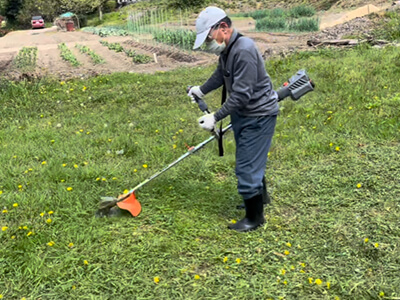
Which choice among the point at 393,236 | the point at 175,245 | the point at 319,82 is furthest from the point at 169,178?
the point at 319,82

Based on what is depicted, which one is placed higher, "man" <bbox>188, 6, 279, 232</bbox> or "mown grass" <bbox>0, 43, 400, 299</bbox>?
"man" <bbox>188, 6, 279, 232</bbox>

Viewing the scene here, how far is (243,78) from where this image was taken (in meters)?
2.45

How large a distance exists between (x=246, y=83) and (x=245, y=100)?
0.35 ft

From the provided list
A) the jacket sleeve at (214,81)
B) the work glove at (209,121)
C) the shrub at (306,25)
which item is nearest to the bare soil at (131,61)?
the shrub at (306,25)

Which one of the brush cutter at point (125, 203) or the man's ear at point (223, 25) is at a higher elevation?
the man's ear at point (223, 25)

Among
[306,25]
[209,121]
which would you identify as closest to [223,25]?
[209,121]

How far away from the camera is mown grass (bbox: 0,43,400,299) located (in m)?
2.44

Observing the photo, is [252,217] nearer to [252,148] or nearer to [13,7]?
[252,148]

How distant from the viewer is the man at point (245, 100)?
8.01 ft

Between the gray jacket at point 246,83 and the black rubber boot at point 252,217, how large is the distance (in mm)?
629

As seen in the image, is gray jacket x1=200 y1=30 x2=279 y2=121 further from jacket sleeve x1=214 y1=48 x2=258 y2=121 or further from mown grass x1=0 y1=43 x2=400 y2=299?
mown grass x1=0 y1=43 x2=400 y2=299

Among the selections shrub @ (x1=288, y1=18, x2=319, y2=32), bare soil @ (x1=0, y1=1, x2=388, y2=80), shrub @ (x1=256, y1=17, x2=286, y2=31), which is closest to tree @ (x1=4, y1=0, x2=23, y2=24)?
bare soil @ (x1=0, y1=1, x2=388, y2=80)

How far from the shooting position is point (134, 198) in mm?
3135

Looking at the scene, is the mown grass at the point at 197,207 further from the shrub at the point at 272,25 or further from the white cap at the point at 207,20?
the shrub at the point at 272,25
